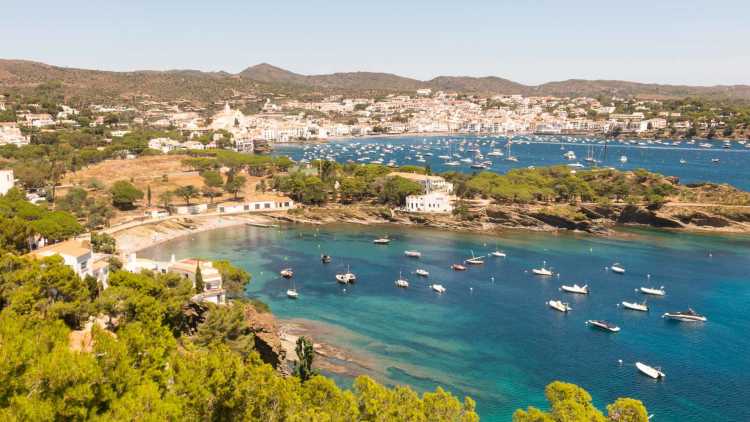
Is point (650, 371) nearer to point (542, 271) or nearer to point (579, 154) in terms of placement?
point (542, 271)

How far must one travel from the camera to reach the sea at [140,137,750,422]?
26.9m

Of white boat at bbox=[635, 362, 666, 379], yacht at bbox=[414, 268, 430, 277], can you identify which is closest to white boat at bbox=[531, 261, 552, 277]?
yacht at bbox=[414, 268, 430, 277]

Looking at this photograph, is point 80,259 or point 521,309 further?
point 521,309

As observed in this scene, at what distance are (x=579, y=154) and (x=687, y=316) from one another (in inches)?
4164

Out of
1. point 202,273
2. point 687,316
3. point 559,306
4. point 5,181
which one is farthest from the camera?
point 5,181

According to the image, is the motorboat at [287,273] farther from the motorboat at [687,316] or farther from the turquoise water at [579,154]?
the turquoise water at [579,154]

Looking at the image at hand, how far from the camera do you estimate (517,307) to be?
37.5 metres

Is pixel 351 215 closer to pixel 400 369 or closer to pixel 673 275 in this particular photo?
pixel 673 275

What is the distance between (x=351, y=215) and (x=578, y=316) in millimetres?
34473

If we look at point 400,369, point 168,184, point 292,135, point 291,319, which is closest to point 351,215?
point 168,184

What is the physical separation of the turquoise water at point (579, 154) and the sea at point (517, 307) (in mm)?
46629

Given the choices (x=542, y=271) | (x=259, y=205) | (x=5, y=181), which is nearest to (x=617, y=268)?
(x=542, y=271)

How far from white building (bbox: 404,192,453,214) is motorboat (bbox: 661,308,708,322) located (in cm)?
3228

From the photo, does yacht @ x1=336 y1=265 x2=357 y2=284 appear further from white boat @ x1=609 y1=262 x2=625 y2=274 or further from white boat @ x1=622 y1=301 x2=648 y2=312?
white boat @ x1=609 y1=262 x2=625 y2=274
